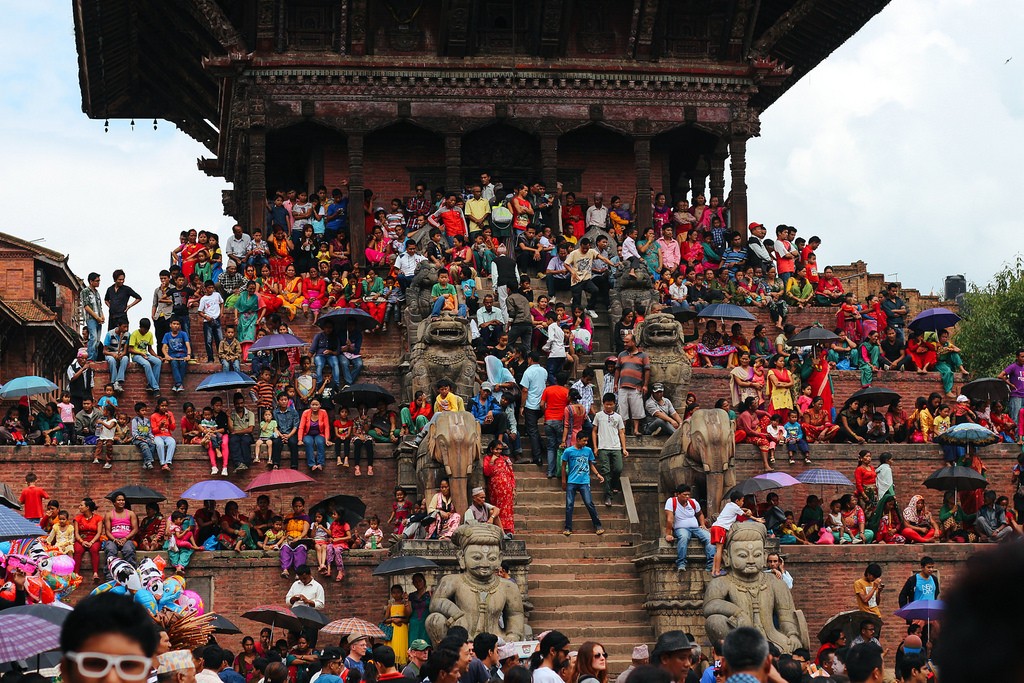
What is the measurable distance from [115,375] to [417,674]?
12.9 m

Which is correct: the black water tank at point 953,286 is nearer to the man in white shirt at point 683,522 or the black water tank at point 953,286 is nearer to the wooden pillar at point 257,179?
the wooden pillar at point 257,179

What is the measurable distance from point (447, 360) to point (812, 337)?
22.8 feet

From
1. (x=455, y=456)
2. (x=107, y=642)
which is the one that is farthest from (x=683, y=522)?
(x=107, y=642)

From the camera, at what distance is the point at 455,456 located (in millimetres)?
22797

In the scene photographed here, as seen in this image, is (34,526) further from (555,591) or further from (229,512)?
(555,591)

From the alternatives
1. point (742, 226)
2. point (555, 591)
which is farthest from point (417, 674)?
point (742, 226)

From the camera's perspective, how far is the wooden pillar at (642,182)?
118ft

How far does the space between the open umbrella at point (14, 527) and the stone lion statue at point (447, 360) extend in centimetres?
791

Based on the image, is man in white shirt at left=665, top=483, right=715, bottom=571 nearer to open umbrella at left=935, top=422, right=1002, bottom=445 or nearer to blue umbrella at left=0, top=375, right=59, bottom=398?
open umbrella at left=935, top=422, right=1002, bottom=445

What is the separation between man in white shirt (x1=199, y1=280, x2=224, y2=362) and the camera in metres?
29.0

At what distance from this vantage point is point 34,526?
1873cm

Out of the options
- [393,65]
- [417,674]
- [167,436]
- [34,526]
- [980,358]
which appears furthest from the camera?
[980,358]

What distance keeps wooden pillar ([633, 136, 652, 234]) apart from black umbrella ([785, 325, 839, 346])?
6589mm

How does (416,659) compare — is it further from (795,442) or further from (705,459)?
(795,442)
